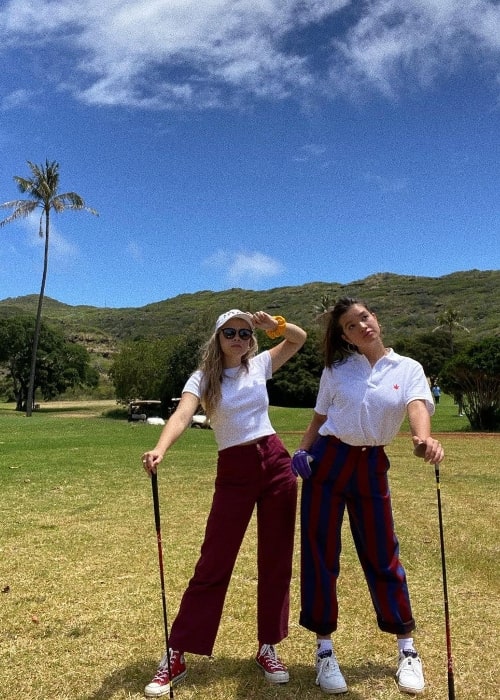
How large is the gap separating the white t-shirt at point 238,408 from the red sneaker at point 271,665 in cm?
113

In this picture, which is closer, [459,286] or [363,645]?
[363,645]

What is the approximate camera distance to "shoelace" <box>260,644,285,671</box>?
320 centimetres

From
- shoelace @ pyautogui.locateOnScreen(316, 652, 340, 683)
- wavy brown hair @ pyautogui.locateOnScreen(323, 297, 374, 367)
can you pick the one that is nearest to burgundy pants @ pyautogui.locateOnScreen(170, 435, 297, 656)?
shoelace @ pyautogui.locateOnScreen(316, 652, 340, 683)

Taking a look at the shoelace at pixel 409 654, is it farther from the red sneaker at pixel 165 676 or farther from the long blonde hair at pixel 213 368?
the long blonde hair at pixel 213 368

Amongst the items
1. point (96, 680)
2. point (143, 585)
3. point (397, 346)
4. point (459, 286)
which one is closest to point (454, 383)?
point (143, 585)

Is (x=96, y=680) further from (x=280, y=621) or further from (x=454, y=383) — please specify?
(x=454, y=383)

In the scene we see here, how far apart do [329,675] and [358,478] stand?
3.29 feet

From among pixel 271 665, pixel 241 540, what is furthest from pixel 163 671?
pixel 241 540

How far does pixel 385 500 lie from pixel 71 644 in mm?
2091

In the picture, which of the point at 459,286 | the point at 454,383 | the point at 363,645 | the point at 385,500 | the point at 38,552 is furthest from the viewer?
the point at 459,286

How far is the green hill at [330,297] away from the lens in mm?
82750

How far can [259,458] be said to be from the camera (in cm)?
319

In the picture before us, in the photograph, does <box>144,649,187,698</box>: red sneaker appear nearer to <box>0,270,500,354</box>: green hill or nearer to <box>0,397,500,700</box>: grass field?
<box>0,397,500,700</box>: grass field

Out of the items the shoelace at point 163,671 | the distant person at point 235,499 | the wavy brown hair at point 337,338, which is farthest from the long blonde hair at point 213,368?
the shoelace at point 163,671
